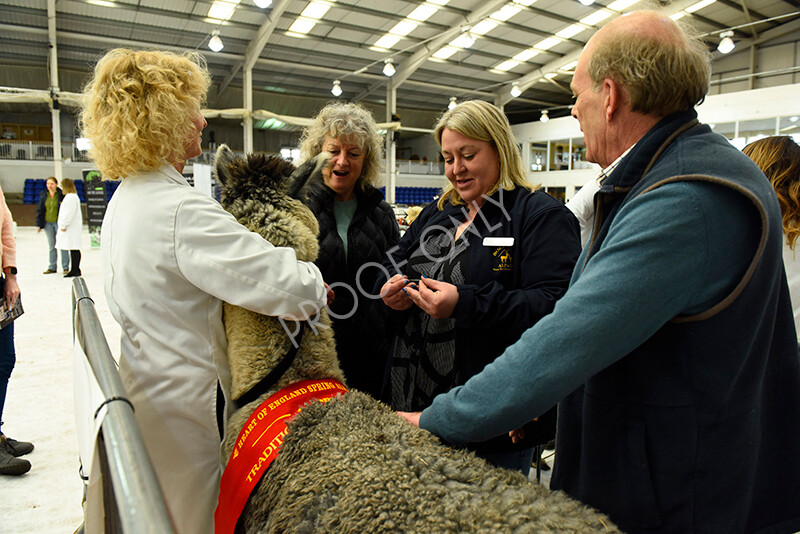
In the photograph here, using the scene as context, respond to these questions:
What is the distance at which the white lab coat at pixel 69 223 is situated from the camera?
8.50 m

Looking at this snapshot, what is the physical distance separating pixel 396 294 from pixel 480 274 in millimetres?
301

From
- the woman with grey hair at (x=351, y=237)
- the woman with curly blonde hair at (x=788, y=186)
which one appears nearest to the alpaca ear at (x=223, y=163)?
the woman with grey hair at (x=351, y=237)

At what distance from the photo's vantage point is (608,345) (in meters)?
0.81

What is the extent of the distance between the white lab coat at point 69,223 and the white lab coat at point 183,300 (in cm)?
867

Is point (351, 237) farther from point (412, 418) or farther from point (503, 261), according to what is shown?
point (412, 418)

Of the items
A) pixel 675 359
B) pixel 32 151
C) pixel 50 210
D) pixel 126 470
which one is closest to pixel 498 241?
pixel 675 359

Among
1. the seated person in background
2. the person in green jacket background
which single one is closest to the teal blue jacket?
the seated person in background

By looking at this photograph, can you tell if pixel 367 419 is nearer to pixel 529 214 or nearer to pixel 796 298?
pixel 529 214

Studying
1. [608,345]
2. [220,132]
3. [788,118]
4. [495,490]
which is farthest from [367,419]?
[220,132]

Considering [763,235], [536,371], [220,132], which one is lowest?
[536,371]

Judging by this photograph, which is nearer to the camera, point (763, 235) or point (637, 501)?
point (763, 235)

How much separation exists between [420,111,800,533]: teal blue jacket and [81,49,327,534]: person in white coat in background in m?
0.63

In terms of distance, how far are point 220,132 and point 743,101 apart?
23502 millimetres

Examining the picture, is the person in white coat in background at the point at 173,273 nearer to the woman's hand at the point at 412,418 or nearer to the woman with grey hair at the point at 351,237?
the woman's hand at the point at 412,418
